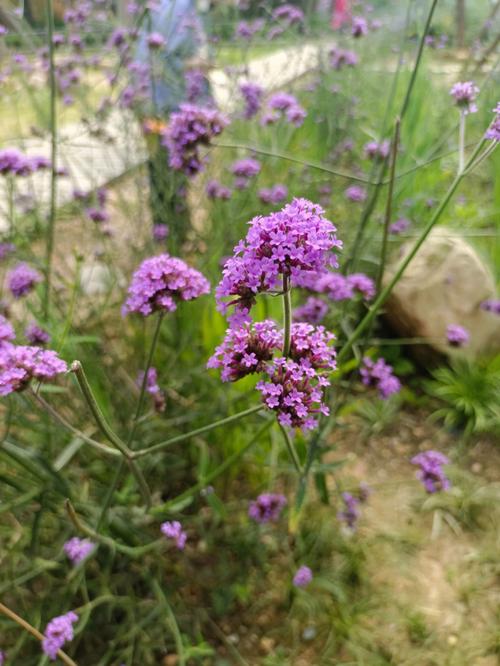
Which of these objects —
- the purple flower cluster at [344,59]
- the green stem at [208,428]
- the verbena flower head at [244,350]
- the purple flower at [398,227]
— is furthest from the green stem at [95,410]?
the purple flower cluster at [344,59]

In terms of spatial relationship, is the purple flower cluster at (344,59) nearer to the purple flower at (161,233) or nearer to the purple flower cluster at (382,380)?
the purple flower at (161,233)

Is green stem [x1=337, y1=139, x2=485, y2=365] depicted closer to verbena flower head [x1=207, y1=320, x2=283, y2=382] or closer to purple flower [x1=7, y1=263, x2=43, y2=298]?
verbena flower head [x1=207, y1=320, x2=283, y2=382]

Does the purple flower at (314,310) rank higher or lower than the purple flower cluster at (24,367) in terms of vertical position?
lower

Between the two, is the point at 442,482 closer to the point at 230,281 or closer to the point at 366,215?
the point at 366,215

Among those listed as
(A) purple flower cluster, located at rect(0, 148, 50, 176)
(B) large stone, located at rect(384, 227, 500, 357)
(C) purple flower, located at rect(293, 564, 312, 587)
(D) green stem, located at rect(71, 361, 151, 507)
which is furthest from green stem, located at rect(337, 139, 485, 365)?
(B) large stone, located at rect(384, 227, 500, 357)

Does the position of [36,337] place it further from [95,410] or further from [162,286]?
[95,410]
